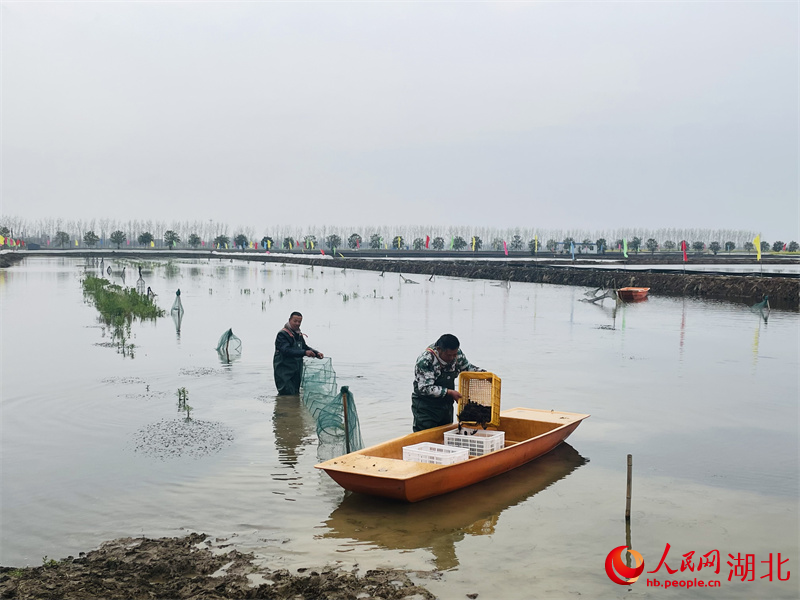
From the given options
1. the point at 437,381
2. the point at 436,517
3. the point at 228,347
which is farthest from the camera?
the point at 228,347

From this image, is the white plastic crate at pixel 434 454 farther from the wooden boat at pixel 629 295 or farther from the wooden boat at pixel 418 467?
the wooden boat at pixel 629 295

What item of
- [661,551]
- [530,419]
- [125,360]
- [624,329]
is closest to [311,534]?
[661,551]

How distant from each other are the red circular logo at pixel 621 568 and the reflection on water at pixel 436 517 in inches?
49.6

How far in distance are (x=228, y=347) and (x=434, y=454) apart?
11097 millimetres

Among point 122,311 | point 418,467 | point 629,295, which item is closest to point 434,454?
point 418,467

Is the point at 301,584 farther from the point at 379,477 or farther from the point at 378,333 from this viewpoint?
the point at 378,333

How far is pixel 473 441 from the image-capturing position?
30.4 feet

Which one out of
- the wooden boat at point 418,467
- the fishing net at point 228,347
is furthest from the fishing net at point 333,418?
A: the fishing net at point 228,347

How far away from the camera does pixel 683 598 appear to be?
6.46 m

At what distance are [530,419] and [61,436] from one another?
22.7ft

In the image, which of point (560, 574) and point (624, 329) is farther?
point (624, 329)

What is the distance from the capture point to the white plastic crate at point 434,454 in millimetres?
8509

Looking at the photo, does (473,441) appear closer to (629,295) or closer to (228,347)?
(228,347)

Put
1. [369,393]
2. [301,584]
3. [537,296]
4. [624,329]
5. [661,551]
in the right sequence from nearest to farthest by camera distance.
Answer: [301,584] < [661,551] < [369,393] < [624,329] < [537,296]
